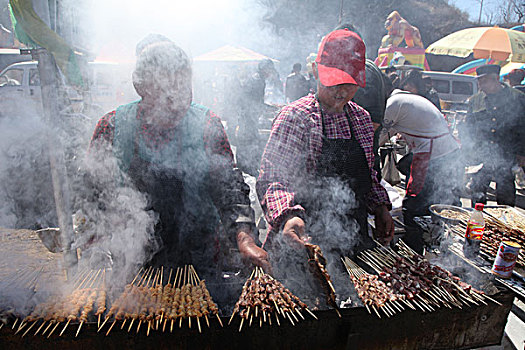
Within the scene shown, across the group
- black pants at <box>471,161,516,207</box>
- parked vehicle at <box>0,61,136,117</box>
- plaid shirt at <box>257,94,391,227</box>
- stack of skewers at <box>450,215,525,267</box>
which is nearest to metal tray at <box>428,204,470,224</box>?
stack of skewers at <box>450,215,525,267</box>

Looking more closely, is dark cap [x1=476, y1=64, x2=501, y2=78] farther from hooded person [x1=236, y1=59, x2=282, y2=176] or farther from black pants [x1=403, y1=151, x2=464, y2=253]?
hooded person [x1=236, y1=59, x2=282, y2=176]

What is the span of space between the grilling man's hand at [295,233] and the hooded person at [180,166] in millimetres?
215

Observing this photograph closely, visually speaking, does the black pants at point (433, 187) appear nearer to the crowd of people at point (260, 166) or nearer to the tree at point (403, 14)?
the crowd of people at point (260, 166)

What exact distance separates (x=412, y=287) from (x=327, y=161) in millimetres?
980

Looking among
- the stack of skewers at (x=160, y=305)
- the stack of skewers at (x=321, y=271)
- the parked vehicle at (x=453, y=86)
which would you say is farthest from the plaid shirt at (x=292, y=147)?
the parked vehicle at (x=453, y=86)

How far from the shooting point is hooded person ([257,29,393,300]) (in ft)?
7.19

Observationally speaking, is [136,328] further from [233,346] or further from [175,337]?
[233,346]

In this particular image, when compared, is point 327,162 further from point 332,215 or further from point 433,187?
point 433,187

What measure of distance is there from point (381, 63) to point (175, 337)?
14273mm

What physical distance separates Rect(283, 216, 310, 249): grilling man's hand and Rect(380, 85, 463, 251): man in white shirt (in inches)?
80.4

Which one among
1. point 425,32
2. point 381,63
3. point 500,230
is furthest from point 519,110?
point 425,32

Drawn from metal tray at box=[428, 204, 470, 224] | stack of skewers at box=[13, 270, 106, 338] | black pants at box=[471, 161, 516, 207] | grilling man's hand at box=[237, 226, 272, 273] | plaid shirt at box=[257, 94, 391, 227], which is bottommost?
black pants at box=[471, 161, 516, 207]

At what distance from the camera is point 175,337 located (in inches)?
70.2

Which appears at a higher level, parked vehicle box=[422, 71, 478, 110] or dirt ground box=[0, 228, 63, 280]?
parked vehicle box=[422, 71, 478, 110]
